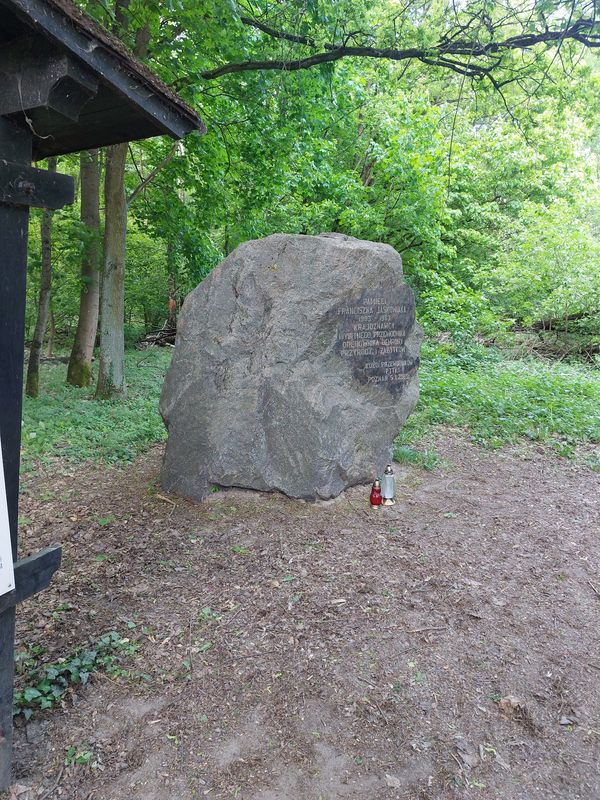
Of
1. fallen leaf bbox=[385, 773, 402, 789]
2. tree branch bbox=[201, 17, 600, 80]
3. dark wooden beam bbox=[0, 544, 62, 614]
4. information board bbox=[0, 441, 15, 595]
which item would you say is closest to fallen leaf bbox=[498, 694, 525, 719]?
fallen leaf bbox=[385, 773, 402, 789]

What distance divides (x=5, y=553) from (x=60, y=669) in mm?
1252

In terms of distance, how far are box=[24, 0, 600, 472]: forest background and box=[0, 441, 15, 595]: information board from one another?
4585 millimetres

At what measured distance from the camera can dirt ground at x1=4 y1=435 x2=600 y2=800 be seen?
2566mm

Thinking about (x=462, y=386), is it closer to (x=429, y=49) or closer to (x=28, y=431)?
(x=429, y=49)

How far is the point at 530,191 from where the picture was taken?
16.3m

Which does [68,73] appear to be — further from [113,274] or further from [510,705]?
[113,274]

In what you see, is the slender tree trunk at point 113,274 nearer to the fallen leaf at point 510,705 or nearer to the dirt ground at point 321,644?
A: the dirt ground at point 321,644

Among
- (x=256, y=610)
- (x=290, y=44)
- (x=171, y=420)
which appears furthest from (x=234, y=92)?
(x=256, y=610)

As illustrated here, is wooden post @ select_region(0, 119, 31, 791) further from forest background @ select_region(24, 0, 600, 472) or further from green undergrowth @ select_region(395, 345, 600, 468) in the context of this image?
green undergrowth @ select_region(395, 345, 600, 468)

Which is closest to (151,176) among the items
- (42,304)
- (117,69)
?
(42,304)

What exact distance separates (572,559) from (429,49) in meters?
5.92

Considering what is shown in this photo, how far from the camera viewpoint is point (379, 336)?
570 cm

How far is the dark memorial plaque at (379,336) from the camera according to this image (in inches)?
215

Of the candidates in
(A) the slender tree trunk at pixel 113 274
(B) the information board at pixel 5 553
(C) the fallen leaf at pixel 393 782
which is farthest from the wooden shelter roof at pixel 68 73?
(A) the slender tree trunk at pixel 113 274
